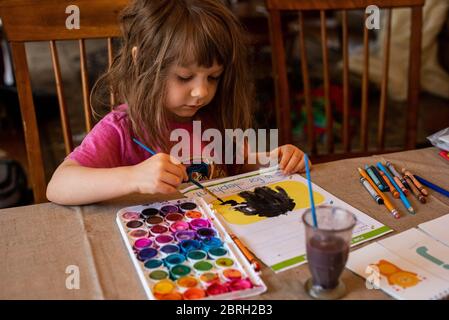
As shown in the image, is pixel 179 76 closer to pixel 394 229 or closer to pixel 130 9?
pixel 130 9

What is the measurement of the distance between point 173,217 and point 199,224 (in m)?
0.05

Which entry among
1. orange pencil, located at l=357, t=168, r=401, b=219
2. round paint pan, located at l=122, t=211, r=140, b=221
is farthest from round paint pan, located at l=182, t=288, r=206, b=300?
orange pencil, located at l=357, t=168, r=401, b=219

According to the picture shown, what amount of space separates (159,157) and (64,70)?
3379 mm

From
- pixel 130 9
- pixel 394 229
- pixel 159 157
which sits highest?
pixel 130 9

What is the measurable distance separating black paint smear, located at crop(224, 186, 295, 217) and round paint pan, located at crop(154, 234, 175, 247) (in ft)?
0.54

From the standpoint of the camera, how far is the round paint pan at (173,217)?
0.88 metres

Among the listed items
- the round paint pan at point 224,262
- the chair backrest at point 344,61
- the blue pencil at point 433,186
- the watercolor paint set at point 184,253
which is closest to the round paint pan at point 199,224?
the watercolor paint set at point 184,253

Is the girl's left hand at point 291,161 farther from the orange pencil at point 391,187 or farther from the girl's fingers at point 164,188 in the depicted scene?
the girl's fingers at point 164,188

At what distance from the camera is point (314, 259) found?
692mm

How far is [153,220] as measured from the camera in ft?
2.89

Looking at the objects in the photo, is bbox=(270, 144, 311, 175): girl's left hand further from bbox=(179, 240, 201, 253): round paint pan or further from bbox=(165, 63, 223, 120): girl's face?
bbox=(179, 240, 201, 253): round paint pan

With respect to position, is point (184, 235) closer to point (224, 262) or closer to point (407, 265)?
point (224, 262)

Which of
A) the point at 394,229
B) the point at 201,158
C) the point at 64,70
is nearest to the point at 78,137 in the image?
the point at 64,70

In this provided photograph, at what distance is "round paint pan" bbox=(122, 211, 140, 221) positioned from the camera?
0.89 meters
